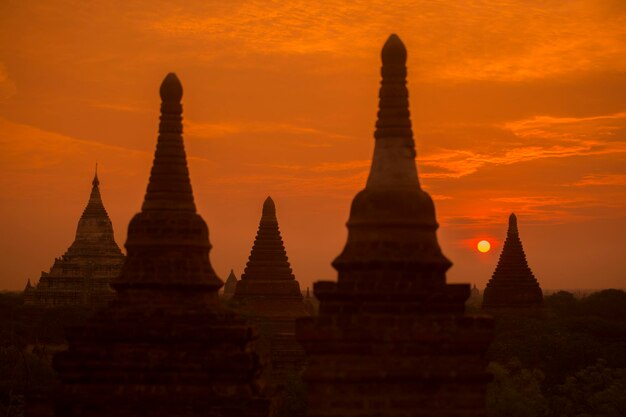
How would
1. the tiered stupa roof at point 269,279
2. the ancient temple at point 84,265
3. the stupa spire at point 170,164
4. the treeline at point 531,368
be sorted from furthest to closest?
1. the ancient temple at point 84,265
2. the tiered stupa roof at point 269,279
3. the treeline at point 531,368
4. the stupa spire at point 170,164

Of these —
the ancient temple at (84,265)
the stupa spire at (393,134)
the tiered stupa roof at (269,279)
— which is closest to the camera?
the stupa spire at (393,134)

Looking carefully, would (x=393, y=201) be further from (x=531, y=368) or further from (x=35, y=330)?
(x=35, y=330)

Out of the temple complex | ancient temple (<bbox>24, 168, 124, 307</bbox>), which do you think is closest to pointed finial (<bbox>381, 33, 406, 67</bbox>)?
the temple complex

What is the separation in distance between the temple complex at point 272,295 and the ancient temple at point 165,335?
1859 centimetres

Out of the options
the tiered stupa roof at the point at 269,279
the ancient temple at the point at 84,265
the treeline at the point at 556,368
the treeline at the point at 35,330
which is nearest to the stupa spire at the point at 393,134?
the treeline at the point at 556,368

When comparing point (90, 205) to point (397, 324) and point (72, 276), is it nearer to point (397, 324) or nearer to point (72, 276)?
point (72, 276)

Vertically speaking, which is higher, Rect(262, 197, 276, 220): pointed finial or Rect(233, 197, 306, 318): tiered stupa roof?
Rect(262, 197, 276, 220): pointed finial

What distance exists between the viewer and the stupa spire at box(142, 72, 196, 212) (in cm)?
2372

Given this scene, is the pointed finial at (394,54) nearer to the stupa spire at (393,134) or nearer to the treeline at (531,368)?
the stupa spire at (393,134)

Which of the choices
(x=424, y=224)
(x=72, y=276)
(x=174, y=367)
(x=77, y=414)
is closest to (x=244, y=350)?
(x=174, y=367)

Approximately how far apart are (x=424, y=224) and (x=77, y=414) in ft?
25.0

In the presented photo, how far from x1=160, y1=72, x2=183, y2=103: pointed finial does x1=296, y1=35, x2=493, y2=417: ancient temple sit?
16.7 ft

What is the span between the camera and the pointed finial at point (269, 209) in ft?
150

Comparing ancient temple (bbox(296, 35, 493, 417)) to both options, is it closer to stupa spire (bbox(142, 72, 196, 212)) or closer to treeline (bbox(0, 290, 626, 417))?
stupa spire (bbox(142, 72, 196, 212))
